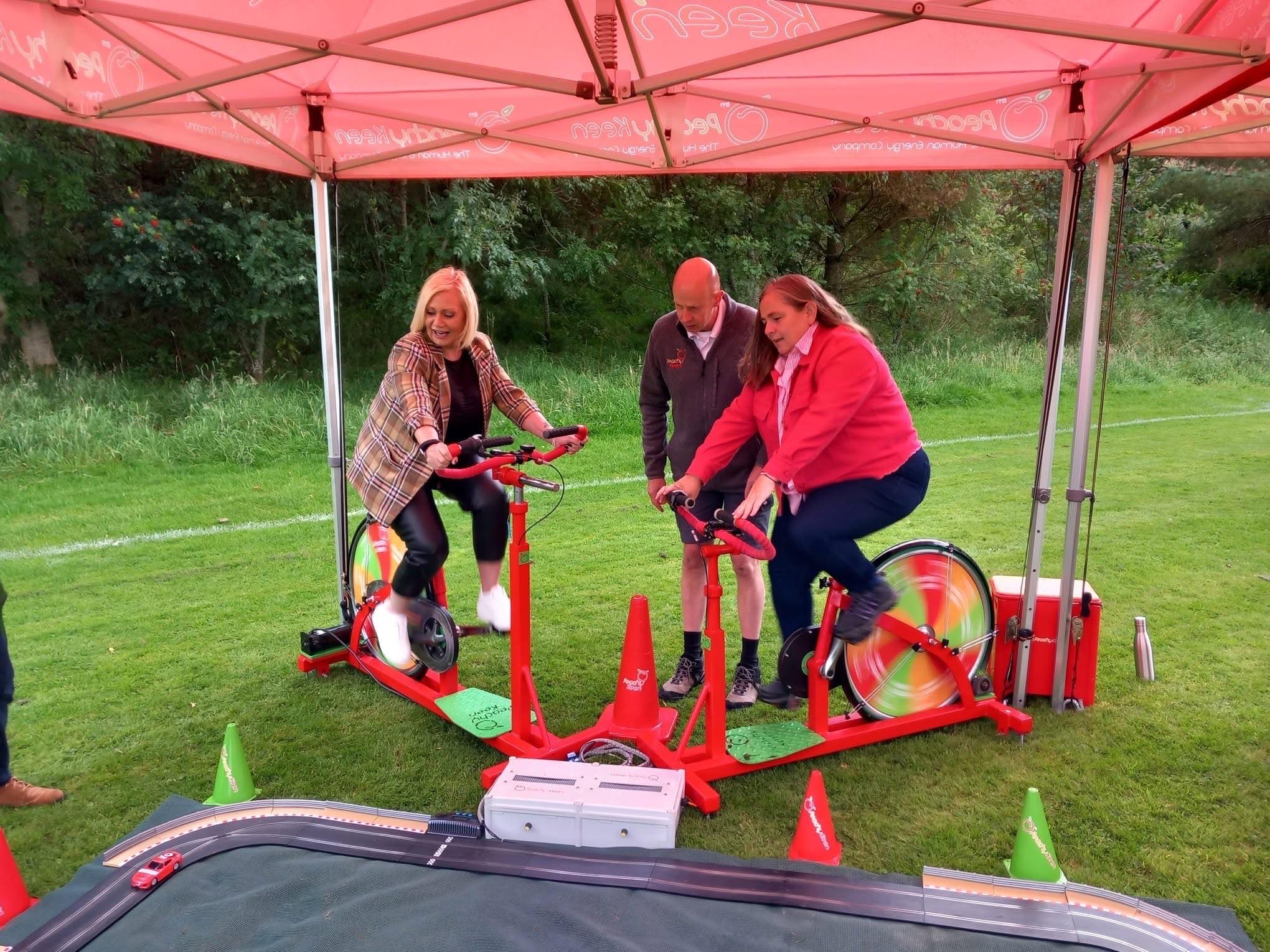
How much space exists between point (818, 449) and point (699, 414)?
0.87 metres

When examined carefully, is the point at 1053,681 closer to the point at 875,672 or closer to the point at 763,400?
the point at 875,672

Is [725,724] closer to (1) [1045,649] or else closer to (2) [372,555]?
(1) [1045,649]

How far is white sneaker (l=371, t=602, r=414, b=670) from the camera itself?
3891 millimetres

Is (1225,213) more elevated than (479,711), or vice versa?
(1225,213)

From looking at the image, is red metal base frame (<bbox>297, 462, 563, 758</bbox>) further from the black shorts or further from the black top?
the black shorts

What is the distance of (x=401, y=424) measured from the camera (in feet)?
12.1

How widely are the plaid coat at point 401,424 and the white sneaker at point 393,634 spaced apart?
45cm

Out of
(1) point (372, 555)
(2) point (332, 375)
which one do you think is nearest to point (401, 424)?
(2) point (332, 375)

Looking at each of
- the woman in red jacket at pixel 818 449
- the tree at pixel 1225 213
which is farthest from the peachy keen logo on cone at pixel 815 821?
the tree at pixel 1225 213

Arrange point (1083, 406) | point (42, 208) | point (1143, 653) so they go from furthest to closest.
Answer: point (42, 208), point (1143, 653), point (1083, 406)

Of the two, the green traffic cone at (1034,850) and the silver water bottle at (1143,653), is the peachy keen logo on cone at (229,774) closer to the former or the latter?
the green traffic cone at (1034,850)

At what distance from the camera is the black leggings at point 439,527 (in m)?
3.69

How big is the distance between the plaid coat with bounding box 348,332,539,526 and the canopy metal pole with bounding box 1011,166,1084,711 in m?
2.41

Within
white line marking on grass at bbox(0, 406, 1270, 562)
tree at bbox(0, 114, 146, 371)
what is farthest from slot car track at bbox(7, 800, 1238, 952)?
tree at bbox(0, 114, 146, 371)
